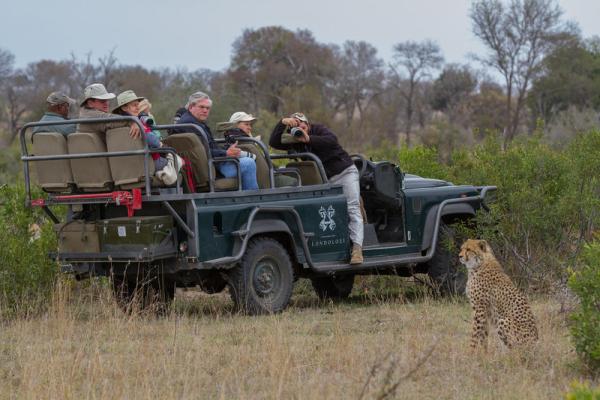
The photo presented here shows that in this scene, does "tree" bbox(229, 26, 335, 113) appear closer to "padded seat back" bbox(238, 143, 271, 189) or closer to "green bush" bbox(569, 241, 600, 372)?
"padded seat back" bbox(238, 143, 271, 189)

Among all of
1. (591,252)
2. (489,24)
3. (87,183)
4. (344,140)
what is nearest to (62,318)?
(87,183)

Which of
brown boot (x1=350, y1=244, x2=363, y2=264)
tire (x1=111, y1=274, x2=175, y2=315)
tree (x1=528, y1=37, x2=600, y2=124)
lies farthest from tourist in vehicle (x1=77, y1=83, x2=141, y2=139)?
→ tree (x1=528, y1=37, x2=600, y2=124)

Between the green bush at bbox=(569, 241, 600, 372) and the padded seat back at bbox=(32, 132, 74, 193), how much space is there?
4750 millimetres

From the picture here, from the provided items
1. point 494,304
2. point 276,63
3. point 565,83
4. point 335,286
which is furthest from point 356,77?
point 494,304

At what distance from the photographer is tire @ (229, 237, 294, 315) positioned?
33.5ft

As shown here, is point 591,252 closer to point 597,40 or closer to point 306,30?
→ point 597,40

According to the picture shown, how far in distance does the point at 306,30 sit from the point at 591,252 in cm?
5138

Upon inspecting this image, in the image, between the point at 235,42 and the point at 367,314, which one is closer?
the point at 367,314

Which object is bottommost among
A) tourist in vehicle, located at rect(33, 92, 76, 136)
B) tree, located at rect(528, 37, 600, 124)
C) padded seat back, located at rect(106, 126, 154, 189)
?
padded seat back, located at rect(106, 126, 154, 189)

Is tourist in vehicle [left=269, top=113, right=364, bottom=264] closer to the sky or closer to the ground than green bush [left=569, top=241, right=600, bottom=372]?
closer to the sky

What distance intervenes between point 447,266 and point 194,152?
→ 321cm

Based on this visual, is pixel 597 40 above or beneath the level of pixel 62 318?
above

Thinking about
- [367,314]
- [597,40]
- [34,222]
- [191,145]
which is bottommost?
[367,314]

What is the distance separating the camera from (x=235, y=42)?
55812 millimetres
